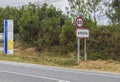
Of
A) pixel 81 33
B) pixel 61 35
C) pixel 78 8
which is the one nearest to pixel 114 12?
pixel 78 8

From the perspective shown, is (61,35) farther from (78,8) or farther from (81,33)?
(81,33)

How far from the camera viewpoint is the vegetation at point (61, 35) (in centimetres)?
2884

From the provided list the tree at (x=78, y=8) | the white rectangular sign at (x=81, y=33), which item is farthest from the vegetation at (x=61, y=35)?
the white rectangular sign at (x=81, y=33)

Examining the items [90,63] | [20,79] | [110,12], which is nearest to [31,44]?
[110,12]

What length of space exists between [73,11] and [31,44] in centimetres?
650

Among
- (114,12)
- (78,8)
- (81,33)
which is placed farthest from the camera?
(78,8)

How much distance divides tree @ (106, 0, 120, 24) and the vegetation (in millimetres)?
220

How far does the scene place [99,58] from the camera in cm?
2766

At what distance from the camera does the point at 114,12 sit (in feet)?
104

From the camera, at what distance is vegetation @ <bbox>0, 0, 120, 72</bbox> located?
2884 centimetres

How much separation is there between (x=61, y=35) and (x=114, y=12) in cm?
520

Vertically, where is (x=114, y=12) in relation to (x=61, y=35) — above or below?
above

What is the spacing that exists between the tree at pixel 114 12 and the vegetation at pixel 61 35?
220 mm

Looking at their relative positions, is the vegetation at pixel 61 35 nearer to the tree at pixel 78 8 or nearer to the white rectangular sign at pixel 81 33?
the tree at pixel 78 8
